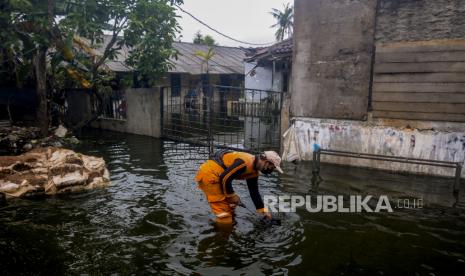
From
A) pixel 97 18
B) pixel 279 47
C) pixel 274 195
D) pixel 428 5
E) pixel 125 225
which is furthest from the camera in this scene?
pixel 279 47

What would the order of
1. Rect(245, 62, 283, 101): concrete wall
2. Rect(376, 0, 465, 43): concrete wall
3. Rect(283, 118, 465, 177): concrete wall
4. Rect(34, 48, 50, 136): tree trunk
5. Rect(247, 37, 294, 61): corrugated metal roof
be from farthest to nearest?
Rect(245, 62, 283, 101): concrete wall, Rect(247, 37, 294, 61): corrugated metal roof, Rect(34, 48, 50, 136): tree trunk, Rect(283, 118, 465, 177): concrete wall, Rect(376, 0, 465, 43): concrete wall

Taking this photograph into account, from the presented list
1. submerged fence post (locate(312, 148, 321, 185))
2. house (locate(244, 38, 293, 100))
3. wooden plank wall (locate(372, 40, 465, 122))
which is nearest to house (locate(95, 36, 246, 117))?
house (locate(244, 38, 293, 100))

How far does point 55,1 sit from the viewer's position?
11797mm

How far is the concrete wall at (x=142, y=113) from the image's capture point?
14.8 m

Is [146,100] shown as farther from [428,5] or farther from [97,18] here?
[428,5]

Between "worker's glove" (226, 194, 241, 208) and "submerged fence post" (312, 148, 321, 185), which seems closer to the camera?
"worker's glove" (226, 194, 241, 208)

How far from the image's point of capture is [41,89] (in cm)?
1295

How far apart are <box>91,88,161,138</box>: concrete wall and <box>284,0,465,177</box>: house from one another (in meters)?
6.04

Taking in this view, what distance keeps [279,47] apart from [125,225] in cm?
1008

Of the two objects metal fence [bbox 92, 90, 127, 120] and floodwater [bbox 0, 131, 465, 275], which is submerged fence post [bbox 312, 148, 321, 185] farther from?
metal fence [bbox 92, 90, 127, 120]

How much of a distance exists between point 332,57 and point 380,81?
4.81 ft

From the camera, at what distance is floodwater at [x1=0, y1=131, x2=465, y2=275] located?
15.8 ft

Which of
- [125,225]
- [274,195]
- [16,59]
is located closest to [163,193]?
[125,225]

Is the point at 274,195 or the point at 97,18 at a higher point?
the point at 97,18
